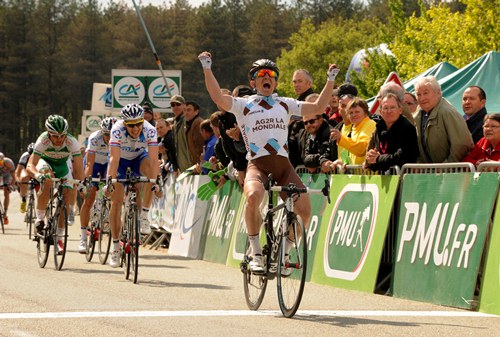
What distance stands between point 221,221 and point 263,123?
6739 mm

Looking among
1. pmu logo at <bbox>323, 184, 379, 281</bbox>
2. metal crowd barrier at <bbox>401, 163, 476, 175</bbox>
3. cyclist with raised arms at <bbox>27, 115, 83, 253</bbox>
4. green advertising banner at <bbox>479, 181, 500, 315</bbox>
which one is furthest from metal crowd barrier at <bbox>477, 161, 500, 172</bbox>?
cyclist with raised arms at <bbox>27, 115, 83, 253</bbox>

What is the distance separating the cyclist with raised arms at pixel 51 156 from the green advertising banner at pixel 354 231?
4.34 m

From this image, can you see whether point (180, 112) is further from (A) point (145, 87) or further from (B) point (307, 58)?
(B) point (307, 58)

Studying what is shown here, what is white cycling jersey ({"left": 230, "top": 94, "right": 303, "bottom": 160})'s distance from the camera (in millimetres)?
11086

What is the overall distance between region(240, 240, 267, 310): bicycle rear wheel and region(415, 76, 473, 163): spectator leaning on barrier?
2.60 meters

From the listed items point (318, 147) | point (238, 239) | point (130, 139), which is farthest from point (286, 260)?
point (238, 239)

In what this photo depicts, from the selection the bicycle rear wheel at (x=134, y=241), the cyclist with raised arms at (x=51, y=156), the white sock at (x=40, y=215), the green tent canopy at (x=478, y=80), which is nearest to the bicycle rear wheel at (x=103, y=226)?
the cyclist with raised arms at (x=51, y=156)

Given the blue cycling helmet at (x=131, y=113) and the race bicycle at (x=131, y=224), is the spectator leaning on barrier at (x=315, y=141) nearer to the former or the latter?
the race bicycle at (x=131, y=224)

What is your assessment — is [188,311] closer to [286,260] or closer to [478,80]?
[286,260]

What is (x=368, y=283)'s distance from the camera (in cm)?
1262

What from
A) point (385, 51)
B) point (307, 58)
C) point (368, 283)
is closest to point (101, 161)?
point (368, 283)

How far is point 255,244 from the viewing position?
1094cm

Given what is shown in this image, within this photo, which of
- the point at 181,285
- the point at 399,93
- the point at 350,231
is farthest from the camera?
the point at 181,285

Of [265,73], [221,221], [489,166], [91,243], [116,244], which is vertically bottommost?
[91,243]
